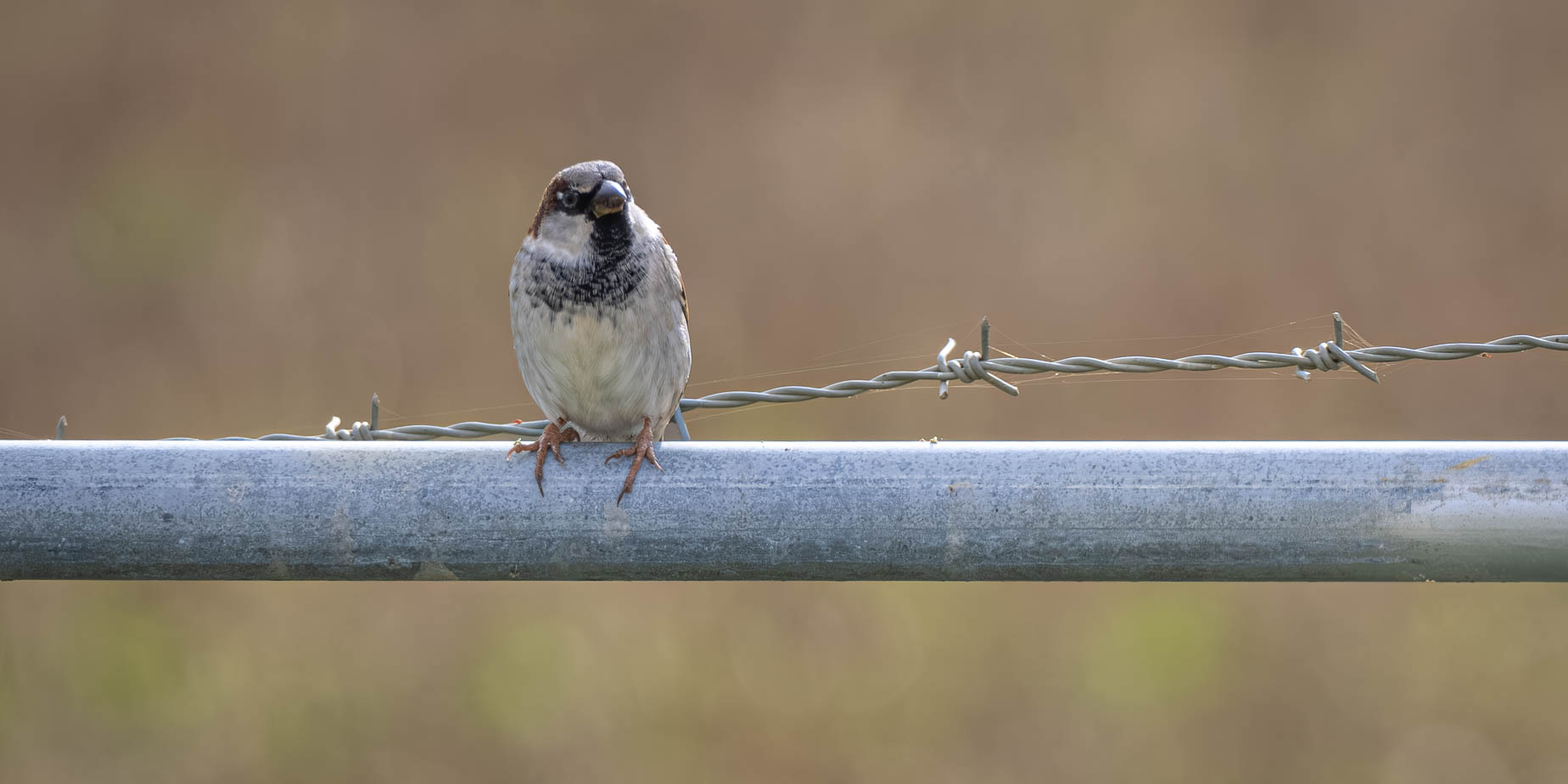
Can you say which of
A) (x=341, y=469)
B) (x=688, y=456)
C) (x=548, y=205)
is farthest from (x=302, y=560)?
(x=548, y=205)

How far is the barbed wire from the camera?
45.7 inches

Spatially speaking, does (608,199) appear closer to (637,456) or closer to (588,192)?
(588,192)

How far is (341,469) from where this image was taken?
938mm

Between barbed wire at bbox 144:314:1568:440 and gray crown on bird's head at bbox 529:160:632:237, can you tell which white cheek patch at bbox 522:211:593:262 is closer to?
gray crown on bird's head at bbox 529:160:632:237

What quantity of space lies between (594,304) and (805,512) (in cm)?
67

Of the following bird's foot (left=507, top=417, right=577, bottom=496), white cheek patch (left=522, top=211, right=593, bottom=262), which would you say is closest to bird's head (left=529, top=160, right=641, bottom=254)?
white cheek patch (left=522, top=211, right=593, bottom=262)

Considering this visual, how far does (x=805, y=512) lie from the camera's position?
0.91 m

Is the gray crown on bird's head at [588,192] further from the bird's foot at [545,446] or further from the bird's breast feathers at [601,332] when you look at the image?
the bird's foot at [545,446]

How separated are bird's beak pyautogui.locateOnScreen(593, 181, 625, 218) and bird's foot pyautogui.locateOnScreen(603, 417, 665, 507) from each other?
313mm

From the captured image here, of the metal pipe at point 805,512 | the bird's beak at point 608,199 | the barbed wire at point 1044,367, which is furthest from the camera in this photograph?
the bird's beak at point 608,199

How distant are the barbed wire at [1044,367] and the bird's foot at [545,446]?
4 cm

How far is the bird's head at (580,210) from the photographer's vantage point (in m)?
1.46

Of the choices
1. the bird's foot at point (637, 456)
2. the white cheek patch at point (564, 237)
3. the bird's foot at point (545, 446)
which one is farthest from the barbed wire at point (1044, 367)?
the white cheek patch at point (564, 237)

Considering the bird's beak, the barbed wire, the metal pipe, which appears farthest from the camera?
the bird's beak
